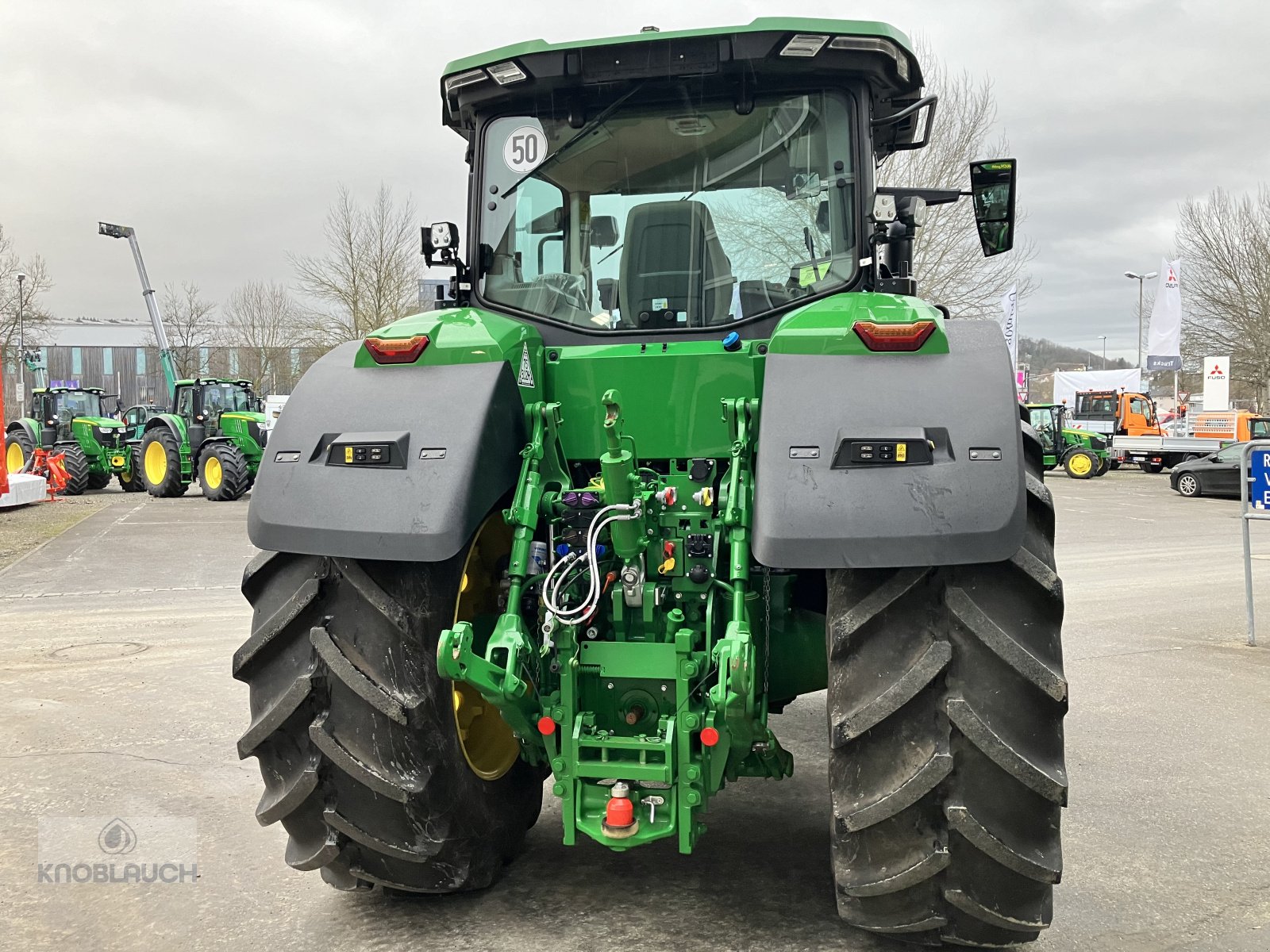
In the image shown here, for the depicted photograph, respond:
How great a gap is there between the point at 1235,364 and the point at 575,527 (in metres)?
44.0

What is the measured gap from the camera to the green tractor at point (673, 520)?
2664 millimetres

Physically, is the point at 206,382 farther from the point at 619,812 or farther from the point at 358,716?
the point at 619,812

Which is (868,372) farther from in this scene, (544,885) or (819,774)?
(819,774)

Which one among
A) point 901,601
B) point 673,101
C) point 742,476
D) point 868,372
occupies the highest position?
point 673,101

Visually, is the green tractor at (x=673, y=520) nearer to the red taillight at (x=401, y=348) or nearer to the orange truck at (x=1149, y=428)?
the red taillight at (x=401, y=348)

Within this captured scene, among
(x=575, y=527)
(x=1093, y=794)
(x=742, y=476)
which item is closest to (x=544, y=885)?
(x=575, y=527)

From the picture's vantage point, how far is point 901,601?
8.90 feet

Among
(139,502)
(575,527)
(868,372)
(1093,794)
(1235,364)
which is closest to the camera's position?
(868,372)

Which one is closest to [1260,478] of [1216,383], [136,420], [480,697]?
[480,697]

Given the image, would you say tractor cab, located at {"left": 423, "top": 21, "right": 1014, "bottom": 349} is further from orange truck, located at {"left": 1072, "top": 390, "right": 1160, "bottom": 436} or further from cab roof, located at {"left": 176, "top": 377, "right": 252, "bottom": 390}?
orange truck, located at {"left": 1072, "top": 390, "right": 1160, "bottom": 436}

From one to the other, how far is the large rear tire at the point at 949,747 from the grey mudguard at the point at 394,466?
1.08 m

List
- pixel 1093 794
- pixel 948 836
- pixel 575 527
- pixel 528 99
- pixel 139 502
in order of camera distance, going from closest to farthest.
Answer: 1. pixel 948 836
2. pixel 575 527
3. pixel 528 99
4. pixel 1093 794
5. pixel 139 502

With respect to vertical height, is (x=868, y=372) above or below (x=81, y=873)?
above

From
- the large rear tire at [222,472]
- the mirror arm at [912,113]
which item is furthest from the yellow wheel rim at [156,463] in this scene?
the mirror arm at [912,113]
